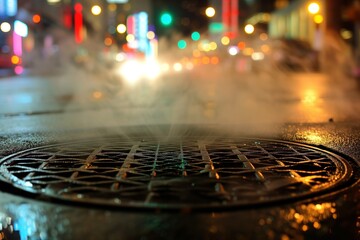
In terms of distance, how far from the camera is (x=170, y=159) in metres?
4.95

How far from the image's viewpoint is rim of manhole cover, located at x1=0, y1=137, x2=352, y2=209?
358cm

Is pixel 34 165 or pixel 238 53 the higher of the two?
pixel 238 53

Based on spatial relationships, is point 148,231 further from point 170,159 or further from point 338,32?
point 338,32

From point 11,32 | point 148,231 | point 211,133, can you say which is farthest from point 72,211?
point 11,32

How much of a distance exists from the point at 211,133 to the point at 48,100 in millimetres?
7452

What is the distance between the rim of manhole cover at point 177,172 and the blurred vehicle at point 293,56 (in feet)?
107

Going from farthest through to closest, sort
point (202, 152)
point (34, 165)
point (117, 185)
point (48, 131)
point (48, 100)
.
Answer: point (48, 100) < point (48, 131) < point (202, 152) < point (34, 165) < point (117, 185)

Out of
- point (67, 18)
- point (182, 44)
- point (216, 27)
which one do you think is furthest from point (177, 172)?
point (216, 27)

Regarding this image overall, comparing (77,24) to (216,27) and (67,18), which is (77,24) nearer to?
(67,18)

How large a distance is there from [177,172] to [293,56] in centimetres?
3618

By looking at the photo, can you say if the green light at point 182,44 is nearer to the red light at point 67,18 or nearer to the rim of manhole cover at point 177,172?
the red light at point 67,18

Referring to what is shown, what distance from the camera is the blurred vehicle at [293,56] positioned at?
37406mm

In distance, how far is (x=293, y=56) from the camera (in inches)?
1540

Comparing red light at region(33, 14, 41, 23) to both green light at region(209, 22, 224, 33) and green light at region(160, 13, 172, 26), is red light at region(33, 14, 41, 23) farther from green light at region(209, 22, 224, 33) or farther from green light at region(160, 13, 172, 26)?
green light at region(160, 13, 172, 26)
